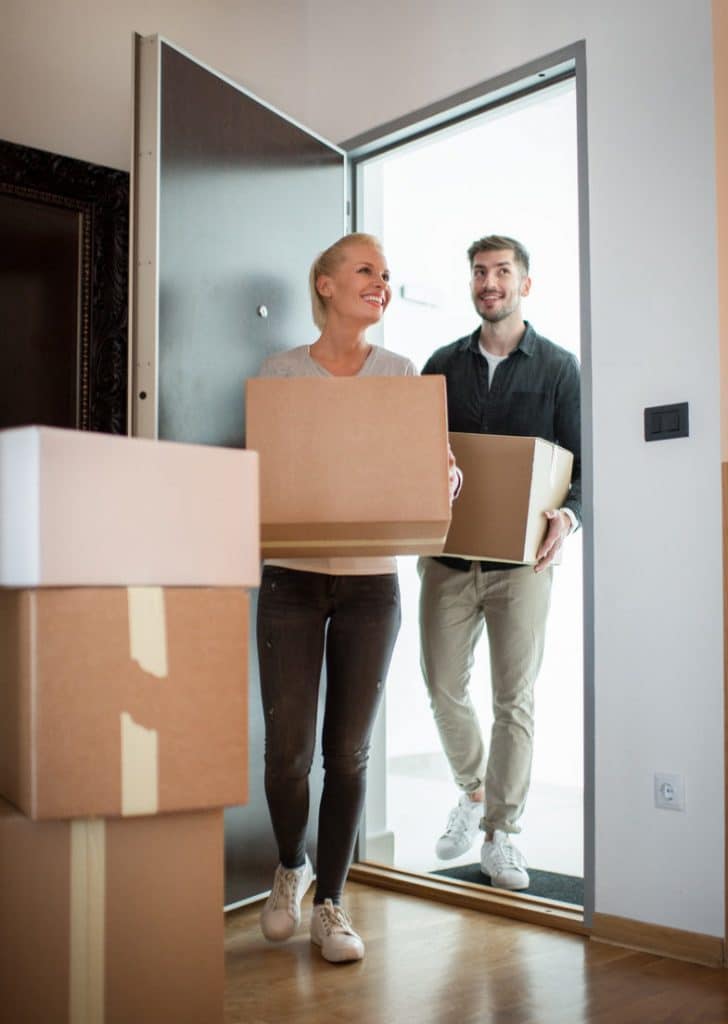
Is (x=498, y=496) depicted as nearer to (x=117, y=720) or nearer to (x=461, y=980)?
(x=461, y=980)

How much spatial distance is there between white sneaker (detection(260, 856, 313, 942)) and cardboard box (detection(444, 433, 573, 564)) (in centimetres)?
76

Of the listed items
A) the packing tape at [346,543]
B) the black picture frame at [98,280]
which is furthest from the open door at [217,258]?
the packing tape at [346,543]

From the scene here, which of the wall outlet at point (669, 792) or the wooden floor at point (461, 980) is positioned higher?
the wall outlet at point (669, 792)

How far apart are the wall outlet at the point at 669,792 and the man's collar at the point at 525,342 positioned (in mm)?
1152

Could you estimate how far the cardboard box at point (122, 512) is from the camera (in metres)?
1.23

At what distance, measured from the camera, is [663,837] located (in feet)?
7.07

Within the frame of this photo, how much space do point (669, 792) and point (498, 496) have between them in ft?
2.33

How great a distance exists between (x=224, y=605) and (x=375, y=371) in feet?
2.91

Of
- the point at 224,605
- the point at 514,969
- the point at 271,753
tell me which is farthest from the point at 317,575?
the point at 514,969

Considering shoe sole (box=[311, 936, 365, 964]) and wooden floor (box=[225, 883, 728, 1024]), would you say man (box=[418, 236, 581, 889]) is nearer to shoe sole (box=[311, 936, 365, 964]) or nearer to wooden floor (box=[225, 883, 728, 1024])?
wooden floor (box=[225, 883, 728, 1024])

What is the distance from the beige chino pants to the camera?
2695 millimetres

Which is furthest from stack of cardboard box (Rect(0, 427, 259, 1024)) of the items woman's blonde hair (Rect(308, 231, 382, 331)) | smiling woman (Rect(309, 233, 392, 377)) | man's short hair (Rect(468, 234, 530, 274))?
man's short hair (Rect(468, 234, 530, 274))

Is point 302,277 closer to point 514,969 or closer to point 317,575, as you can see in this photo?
point 317,575

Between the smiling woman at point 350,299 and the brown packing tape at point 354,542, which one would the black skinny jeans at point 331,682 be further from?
the smiling woman at point 350,299
